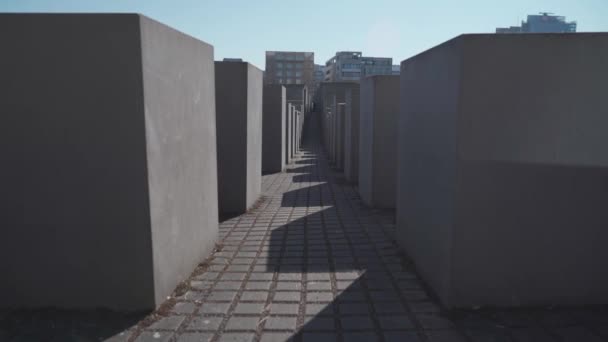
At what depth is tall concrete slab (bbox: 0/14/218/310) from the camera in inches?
131

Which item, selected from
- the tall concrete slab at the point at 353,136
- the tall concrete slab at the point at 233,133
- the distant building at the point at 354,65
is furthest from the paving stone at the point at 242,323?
the distant building at the point at 354,65

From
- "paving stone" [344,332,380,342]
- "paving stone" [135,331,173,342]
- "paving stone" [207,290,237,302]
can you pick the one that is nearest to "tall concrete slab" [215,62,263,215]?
"paving stone" [207,290,237,302]

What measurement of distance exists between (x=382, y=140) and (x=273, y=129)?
5.65 meters

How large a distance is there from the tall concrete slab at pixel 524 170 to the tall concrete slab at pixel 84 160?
238 cm

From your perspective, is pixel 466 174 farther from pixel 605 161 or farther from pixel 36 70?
pixel 36 70

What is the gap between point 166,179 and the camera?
3.87 m

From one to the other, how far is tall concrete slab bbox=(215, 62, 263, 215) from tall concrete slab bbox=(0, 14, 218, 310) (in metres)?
3.42

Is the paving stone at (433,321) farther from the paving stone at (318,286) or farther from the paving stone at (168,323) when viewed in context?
the paving stone at (168,323)

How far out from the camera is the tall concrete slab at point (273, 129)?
42.6 ft

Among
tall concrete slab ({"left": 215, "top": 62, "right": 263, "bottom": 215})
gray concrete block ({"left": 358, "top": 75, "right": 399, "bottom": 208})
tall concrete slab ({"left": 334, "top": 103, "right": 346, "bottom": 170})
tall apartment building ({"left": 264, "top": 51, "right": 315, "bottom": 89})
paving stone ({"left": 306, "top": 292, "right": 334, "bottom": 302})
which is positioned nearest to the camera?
paving stone ({"left": 306, "top": 292, "right": 334, "bottom": 302})

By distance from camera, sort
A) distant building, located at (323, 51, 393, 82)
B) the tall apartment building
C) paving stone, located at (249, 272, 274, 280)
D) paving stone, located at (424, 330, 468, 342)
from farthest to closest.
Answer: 1. distant building, located at (323, 51, 393, 82)
2. the tall apartment building
3. paving stone, located at (249, 272, 274, 280)
4. paving stone, located at (424, 330, 468, 342)

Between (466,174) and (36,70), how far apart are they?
11.0 feet

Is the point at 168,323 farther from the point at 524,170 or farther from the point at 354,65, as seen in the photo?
the point at 354,65

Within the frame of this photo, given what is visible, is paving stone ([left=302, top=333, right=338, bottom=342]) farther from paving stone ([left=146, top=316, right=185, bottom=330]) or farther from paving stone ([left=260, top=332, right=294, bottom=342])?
paving stone ([left=146, top=316, right=185, bottom=330])
